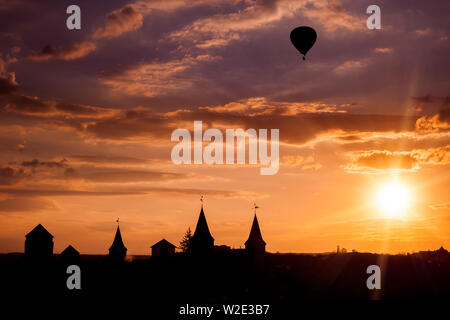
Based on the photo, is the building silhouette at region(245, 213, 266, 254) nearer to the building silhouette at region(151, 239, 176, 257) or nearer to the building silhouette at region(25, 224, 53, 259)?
the building silhouette at region(151, 239, 176, 257)

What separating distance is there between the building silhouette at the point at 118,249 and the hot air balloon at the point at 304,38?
62290 millimetres

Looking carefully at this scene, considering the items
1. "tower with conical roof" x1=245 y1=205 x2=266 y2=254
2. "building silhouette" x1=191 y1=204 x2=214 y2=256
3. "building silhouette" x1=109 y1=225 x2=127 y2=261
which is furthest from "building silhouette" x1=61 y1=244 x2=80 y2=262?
"tower with conical roof" x1=245 y1=205 x2=266 y2=254

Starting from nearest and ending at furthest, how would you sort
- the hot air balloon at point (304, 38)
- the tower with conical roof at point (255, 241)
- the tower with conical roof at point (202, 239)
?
the hot air balloon at point (304, 38)
the tower with conical roof at point (202, 239)
the tower with conical roof at point (255, 241)

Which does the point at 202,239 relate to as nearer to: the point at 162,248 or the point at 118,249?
the point at 162,248

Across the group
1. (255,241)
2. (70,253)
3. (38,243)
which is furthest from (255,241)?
(70,253)

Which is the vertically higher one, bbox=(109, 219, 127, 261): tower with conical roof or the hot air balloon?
the hot air balloon

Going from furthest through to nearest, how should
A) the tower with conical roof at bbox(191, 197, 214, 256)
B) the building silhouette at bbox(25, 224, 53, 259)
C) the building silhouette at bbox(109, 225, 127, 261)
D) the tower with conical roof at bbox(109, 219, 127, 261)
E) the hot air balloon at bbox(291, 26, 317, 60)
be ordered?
1. the tower with conical roof at bbox(109, 219, 127, 261)
2. the building silhouette at bbox(109, 225, 127, 261)
3. the building silhouette at bbox(25, 224, 53, 259)
4. the tower with conical roof at bbox(191, 197, 214, 256)
5. the hot air balloon at bbox(291, 26, 317, 60)

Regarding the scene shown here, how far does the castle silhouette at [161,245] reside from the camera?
82125mm

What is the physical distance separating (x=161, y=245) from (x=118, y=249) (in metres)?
8.36

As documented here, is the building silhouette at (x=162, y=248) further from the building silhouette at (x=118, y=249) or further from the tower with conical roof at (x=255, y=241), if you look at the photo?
the tower with conical roof at (x=255, y=241)

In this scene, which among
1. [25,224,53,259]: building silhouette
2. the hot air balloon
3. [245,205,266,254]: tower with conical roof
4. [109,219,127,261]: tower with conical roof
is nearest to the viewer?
the hot air balloon

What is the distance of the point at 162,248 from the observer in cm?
10512

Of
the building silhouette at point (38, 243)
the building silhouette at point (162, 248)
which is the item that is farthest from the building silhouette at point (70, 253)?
the building silhouette at point (162, 248)

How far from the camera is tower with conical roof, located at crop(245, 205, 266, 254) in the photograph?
83.8 m
